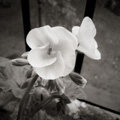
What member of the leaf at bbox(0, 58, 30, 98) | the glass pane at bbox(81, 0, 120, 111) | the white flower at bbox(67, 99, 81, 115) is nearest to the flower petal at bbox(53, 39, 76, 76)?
the leaf at bbox(0, 58, 30, 98)

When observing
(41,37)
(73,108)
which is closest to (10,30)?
(73,108)

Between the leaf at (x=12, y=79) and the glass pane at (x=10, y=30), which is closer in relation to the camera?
the leaf at (x=12, y=79)

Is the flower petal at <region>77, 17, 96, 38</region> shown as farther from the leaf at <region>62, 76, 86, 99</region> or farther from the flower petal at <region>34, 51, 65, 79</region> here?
the leaf at <region>62, 76, 86, 99</region>

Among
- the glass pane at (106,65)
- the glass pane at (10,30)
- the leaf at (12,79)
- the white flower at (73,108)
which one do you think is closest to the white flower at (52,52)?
the leaf at (12,79)

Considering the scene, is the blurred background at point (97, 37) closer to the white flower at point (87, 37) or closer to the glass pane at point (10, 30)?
the glass pane at point (10, 30)

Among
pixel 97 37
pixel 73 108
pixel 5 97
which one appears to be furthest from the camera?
pixel 97 37

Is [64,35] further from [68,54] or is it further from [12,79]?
[12,79]

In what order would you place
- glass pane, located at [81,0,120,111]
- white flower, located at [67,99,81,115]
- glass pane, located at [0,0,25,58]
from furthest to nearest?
glass pane, located at [0,0,25,58] < glass pane, located at [81,0,120,111] < white flower, located at [67,99,81,115]
